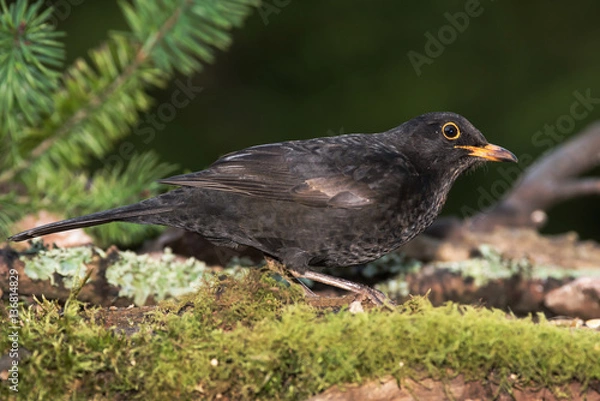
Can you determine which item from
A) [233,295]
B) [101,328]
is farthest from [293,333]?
[101,328]

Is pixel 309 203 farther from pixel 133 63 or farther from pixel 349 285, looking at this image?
pixel 133 63

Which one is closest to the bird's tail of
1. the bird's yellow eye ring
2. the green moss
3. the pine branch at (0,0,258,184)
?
the pine branch at (0,0,258,184)

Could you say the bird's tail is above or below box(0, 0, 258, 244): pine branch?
below

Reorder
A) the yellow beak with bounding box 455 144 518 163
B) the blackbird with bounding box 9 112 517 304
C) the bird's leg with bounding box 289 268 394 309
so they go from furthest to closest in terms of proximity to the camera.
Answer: the yellow beak with bounding box 455 144 518 163, the blackbird with bounding box 9 112 517 304, the bird's leg with bounding box 289 268 394 309

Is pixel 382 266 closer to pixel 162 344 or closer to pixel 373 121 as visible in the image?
pixel 162 344

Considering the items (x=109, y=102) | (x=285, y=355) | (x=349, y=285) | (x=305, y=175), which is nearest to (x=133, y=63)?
(x=109, y=102)

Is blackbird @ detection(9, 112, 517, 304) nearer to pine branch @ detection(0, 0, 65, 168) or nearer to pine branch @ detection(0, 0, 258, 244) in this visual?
pine branch @ detection(0, 0, 258, 244)

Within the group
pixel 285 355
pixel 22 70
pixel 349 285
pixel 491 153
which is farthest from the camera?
pixel 491 153
